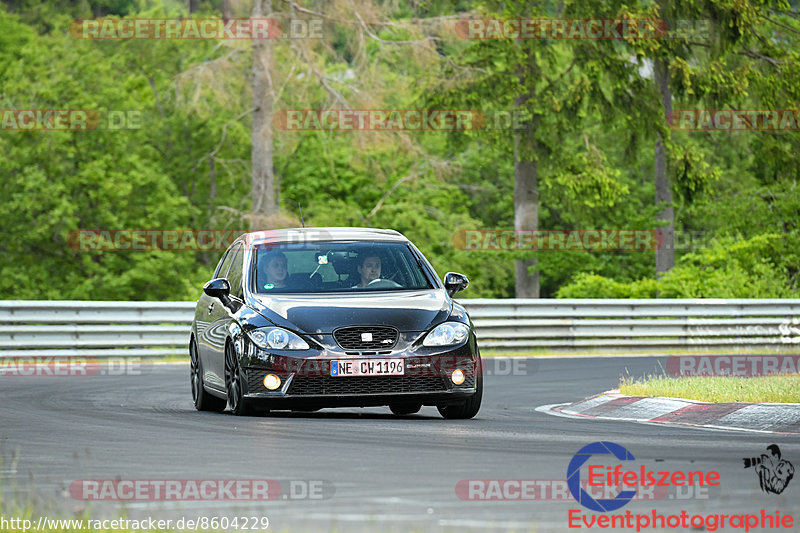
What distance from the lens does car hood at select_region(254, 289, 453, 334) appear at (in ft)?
39.1

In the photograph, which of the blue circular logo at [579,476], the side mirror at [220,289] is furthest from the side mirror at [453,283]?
the blue circular logo at [579,476]

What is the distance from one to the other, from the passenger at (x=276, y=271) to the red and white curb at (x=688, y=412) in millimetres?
2793

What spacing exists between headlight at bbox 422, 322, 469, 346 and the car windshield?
95 cm

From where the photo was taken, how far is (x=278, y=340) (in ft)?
39.1

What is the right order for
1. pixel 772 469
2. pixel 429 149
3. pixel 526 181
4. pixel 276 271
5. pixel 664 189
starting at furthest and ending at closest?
pixel 429 149 < pixel 664 189 < pixel 526 181 < pixel 276 271 < pixel 772 469

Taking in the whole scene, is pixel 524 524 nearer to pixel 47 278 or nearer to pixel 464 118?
pixel 464 118

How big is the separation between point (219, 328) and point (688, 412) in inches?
163

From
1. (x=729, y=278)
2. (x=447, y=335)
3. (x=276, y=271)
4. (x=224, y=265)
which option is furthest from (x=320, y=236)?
(x=729, y=278)

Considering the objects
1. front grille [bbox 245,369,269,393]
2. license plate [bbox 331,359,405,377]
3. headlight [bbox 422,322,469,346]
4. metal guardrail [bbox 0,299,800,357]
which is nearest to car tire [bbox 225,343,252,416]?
front grille [bbox 245,369,269,393]

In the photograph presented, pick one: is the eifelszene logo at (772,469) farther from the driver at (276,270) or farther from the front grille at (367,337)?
the driver at (276,270)

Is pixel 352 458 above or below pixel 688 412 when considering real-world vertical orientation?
above

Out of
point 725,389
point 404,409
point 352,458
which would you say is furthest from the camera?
point 725,389

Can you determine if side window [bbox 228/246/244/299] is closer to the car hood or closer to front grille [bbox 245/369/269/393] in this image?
the car hood

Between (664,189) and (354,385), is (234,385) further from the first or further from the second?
(664,189)
